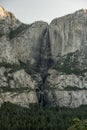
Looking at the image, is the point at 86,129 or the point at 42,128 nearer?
the point at 86,129

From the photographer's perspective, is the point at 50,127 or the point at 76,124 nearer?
the point at 76,124

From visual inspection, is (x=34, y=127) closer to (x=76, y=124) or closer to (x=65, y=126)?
(x=65, y=126)

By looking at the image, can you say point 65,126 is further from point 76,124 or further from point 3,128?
point 76,124

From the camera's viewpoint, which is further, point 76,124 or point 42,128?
point 42,128

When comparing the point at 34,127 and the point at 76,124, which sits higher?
the point at 76,124

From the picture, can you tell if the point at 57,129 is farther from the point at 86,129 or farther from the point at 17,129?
the point at 86,129

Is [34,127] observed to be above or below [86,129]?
below

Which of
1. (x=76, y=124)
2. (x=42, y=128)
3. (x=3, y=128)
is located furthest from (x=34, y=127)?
(x=76, y=124)

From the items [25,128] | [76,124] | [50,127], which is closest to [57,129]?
[50,127]
